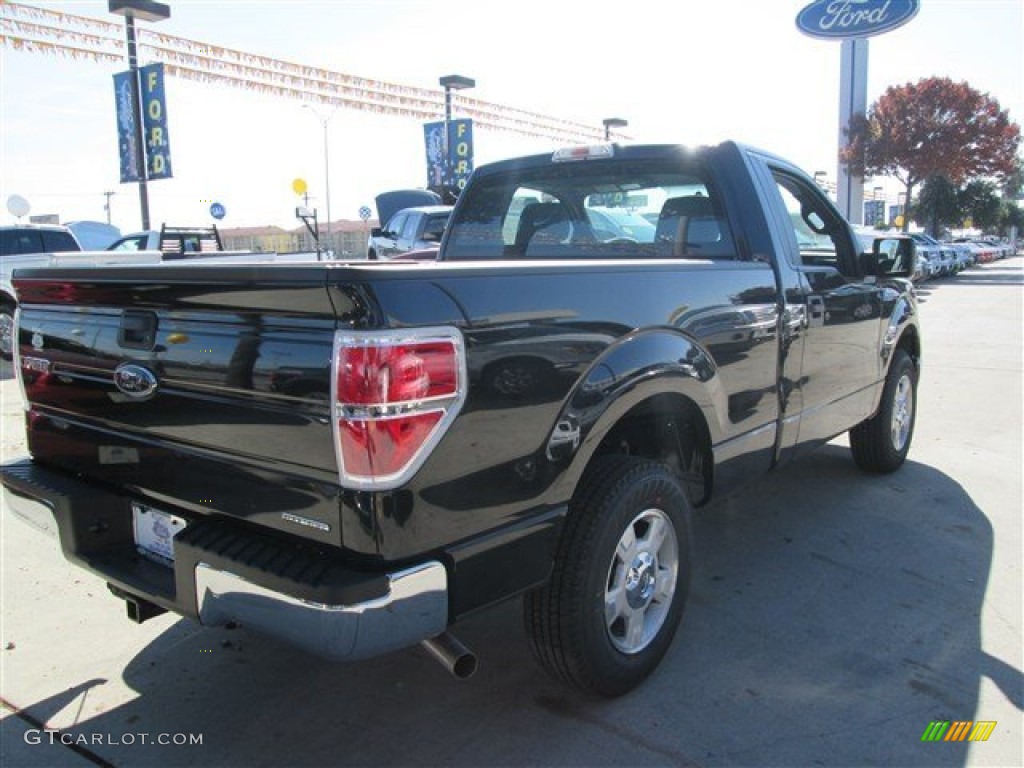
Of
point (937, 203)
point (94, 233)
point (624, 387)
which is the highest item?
point (937, 203)

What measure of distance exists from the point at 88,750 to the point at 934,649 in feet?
9.92

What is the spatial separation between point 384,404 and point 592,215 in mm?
2323

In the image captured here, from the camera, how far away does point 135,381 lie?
242cm

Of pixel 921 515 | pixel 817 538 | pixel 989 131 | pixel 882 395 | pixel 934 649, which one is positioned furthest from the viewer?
pixel 989 131

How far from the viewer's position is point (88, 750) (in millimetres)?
2545

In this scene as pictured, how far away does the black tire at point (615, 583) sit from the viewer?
97.9 inches

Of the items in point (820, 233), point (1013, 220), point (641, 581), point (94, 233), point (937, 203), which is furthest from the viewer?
point (1013, 220)

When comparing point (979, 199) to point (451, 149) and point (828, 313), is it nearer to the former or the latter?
point (451, 149)

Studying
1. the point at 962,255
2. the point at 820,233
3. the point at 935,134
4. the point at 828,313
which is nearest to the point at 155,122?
the point at 820,233

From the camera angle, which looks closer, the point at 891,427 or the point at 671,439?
the point at 671,439

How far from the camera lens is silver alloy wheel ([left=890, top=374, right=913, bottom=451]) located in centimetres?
527

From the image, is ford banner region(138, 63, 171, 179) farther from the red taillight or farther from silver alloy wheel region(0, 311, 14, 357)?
the red taillight

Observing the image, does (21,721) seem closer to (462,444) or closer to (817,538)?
(462,444)

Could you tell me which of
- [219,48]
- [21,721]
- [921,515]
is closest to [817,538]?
[921,515]
